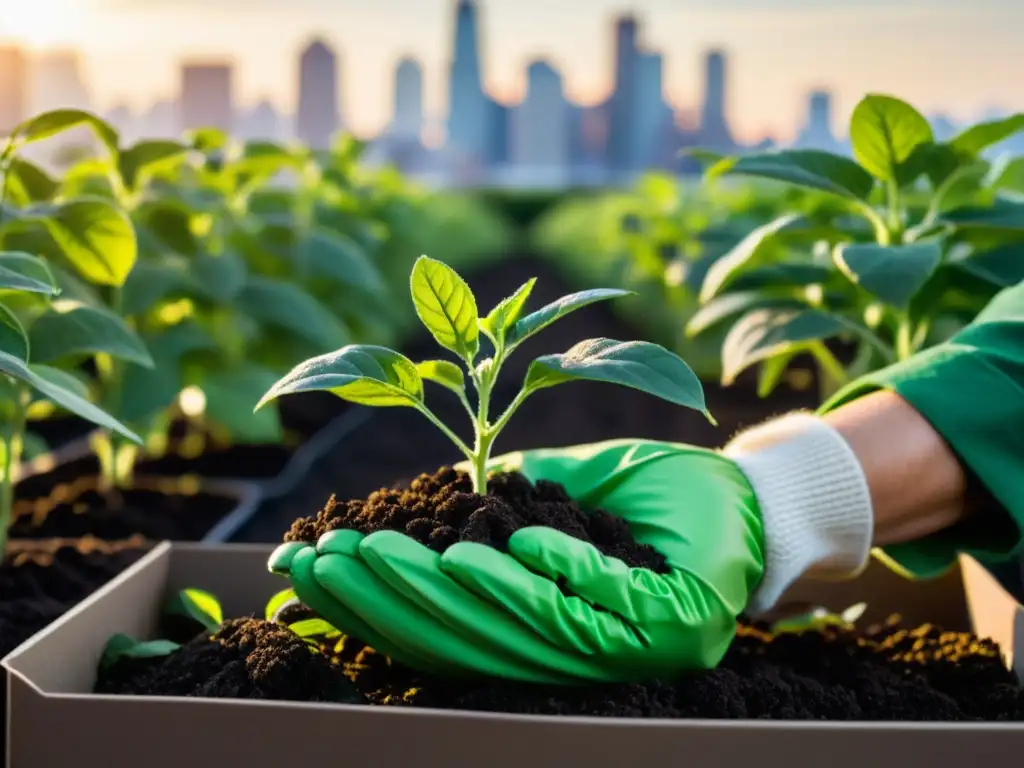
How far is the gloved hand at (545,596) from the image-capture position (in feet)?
3.13

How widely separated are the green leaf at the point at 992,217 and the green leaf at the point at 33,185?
1.45 metres

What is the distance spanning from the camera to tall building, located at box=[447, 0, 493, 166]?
1511 inches

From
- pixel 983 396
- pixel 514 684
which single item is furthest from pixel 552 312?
pixel 983 396

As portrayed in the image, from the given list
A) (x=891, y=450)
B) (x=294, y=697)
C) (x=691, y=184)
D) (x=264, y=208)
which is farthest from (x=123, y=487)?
(x=691, y=184)

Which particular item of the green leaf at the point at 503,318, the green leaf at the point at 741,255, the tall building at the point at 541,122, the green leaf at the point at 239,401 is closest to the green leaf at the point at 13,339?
the green leaf at the point at 503,318

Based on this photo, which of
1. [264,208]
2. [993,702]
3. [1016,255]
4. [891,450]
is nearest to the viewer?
[993,702]

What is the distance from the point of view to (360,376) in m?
0.94

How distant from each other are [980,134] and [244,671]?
1293 millimetres

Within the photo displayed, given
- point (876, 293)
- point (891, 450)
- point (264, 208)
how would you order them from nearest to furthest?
point (891, 450) < point (876, 293) < point (264, 208)

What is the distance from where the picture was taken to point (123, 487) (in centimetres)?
239

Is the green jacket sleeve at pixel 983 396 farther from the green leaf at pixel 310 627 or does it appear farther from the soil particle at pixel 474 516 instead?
the green leaf at pixel 310 627

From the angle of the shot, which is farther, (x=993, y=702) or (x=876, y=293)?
(x=876, y=293)

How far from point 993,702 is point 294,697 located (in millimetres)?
690

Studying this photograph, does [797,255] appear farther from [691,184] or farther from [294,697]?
[691,184]
